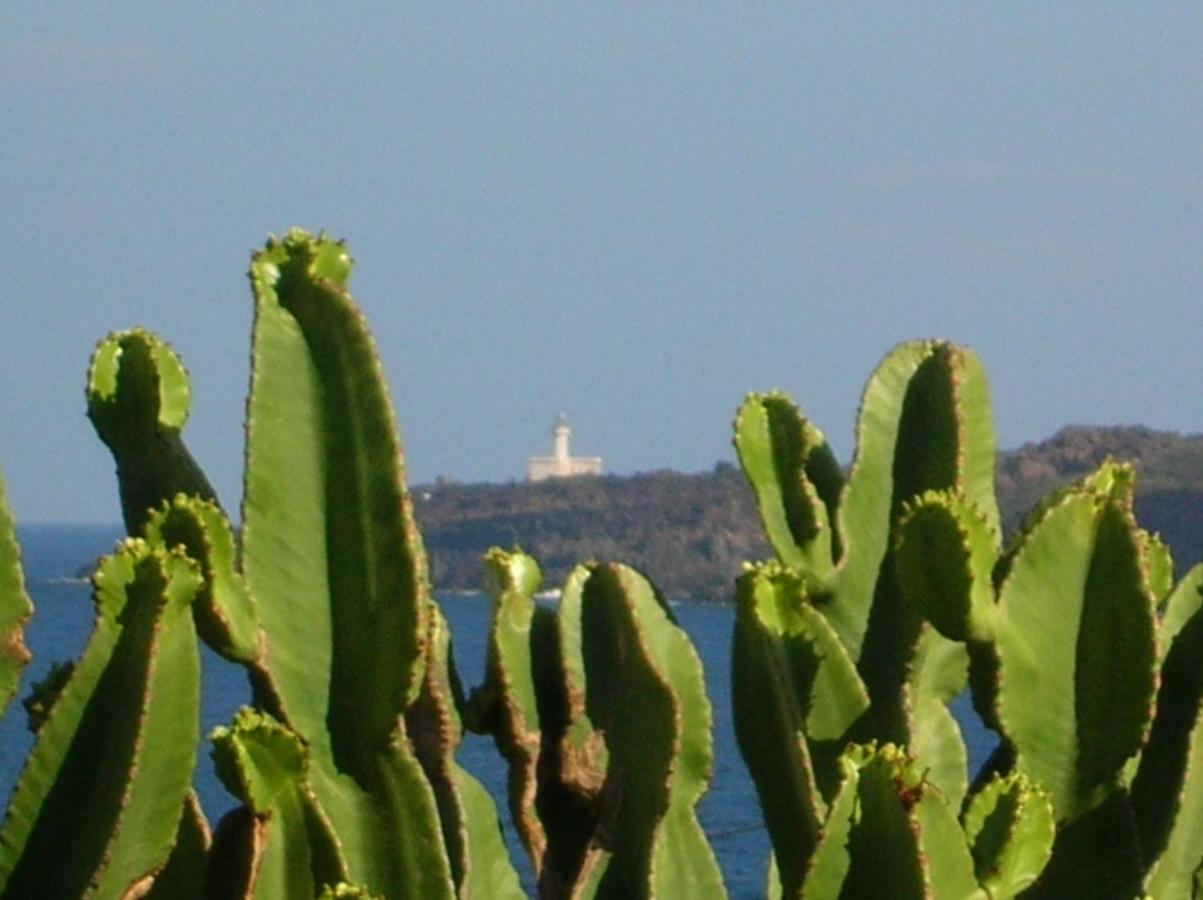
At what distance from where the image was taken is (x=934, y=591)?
3.87 meters

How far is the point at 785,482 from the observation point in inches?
186

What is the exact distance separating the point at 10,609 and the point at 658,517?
38637 mm

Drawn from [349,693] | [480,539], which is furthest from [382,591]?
[480,539]

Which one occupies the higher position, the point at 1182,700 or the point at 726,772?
the point at 1182,700

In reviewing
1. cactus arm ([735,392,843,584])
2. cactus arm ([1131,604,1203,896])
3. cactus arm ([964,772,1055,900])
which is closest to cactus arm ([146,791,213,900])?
cactus arm ([964,772,1055,900])

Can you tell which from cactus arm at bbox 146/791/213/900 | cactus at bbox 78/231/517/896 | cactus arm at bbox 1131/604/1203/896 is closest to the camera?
cactus at bbox 78/231/517/896

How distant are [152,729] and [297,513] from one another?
0.47 metres

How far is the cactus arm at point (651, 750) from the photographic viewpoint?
4047 millimetres

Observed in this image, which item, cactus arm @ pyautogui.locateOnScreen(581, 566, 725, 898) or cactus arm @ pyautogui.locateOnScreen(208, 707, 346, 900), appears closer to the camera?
cactus arm @ pyautogui.locateOnScreen(208, 707, 346, 900)

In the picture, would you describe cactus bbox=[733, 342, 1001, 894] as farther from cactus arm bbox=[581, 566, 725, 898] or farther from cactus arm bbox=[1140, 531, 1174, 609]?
cactus arm bbox=[1140, 531, 1174, 609]

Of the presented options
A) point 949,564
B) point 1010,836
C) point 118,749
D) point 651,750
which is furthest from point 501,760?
point 118,749

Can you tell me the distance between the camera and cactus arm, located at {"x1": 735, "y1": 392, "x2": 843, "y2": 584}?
15.2 ft

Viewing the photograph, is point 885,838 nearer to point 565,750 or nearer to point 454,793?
point 454,793

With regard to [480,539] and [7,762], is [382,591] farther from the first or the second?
[480,539]
